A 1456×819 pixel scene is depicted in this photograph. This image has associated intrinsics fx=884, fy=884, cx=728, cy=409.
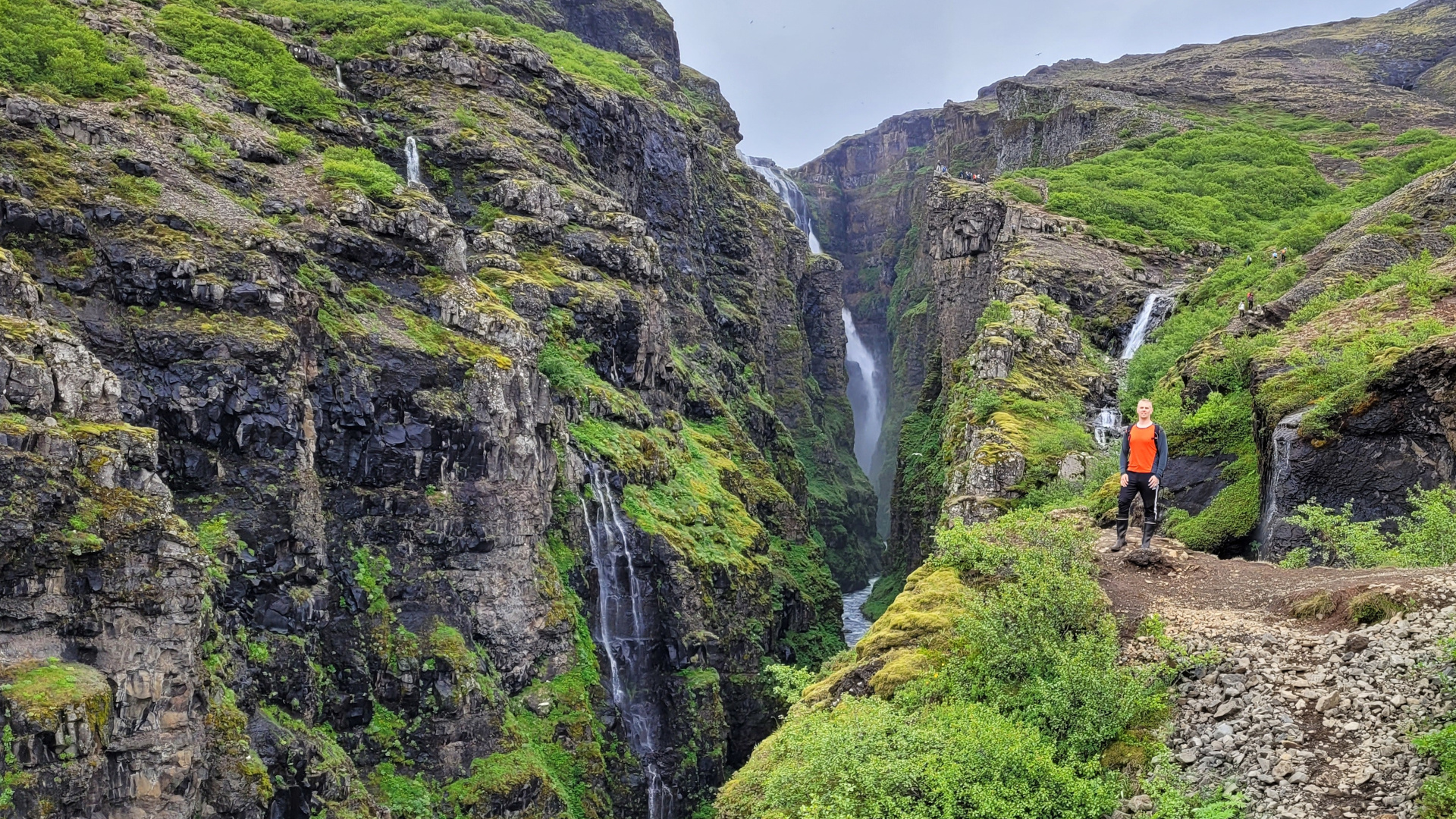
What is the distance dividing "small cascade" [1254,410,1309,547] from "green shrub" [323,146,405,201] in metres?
30.8

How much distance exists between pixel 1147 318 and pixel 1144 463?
31001 mm

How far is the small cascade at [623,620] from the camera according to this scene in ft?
113

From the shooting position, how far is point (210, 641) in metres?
21.8

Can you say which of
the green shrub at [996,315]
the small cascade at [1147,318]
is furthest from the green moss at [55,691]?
the small cascade at [1147,318]

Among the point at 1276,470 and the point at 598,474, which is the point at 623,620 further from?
the point at 1276,470

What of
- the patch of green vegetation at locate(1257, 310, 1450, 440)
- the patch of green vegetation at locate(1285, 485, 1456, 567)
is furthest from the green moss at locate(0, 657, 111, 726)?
the patch of green vegetation at locate(1257, 310, 1450, 440)

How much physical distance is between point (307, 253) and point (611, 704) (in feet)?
63.5

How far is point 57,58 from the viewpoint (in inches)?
1153

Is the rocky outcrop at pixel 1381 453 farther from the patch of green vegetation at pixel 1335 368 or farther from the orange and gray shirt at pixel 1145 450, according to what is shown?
the orange and gray shirt at pixel 1145 450

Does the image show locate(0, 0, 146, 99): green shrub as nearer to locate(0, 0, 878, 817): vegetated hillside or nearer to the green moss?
locate(0, 0, 878, 817): vegetated hillside

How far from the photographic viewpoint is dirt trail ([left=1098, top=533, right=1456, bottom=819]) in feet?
25.7

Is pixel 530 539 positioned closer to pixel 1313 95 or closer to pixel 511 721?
pixel 511 721

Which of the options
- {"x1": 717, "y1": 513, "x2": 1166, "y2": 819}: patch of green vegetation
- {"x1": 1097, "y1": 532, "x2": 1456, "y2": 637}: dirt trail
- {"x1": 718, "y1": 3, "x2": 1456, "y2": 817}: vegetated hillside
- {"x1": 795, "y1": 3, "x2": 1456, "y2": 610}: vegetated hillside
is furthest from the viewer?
{"x1": 795, "y1": 3, "x2": 1456, "y2": 610}: vegetated hillside

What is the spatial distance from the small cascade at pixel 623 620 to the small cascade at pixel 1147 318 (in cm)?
2387
